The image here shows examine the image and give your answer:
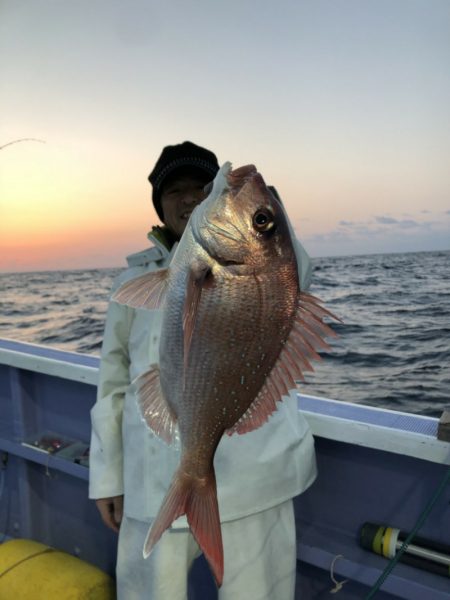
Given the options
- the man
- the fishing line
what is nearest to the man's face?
the man

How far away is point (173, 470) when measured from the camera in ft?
6.71

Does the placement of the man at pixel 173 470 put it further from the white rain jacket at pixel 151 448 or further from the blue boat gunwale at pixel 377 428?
the blue boat gunwale at pixel 377 428

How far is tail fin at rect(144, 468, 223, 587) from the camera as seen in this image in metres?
1.38

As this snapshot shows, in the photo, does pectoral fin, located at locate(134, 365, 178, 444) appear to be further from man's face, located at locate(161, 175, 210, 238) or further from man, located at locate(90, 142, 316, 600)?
man's face, located at locate(161, 175, 210, 238)

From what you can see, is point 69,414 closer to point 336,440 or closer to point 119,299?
point 336,440

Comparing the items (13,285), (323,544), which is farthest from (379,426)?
(13,285)

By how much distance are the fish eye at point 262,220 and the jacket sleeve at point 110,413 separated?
105cm

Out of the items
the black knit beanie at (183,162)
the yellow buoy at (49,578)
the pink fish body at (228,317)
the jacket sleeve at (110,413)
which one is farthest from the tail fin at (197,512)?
the yellow buoy at (49,578)

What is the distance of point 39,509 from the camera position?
12.1 ft

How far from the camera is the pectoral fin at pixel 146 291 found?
1.41m

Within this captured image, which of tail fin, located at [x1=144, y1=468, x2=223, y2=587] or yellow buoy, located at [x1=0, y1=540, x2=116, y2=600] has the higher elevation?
tail fin, located at [x1=144, y1=468, x2=223, y2=587]

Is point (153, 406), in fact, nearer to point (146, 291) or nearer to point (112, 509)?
point (146, 291)

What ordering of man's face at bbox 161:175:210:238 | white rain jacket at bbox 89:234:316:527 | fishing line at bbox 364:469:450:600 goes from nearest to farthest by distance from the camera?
fishing line at bbox 364:469:450:600
white rain jacket at bbox 89:234:316:527
man's face at bbox 161:175:210:238

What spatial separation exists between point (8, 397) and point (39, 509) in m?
0.83
